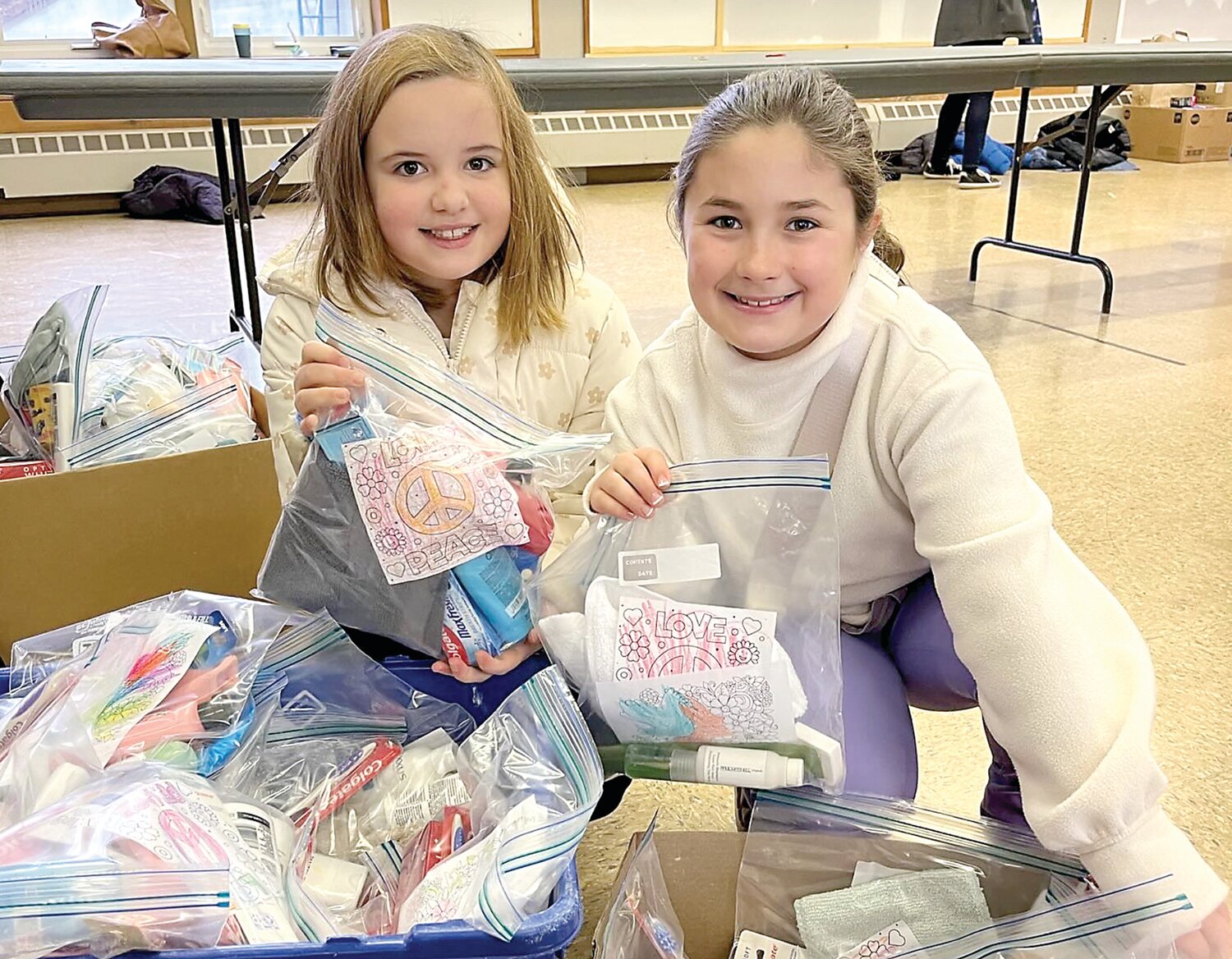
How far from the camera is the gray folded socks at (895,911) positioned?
84cm

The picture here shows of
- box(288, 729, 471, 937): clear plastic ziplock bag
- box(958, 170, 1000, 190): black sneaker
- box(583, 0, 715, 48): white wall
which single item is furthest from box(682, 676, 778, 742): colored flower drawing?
box(583, 0, 715, 48): white wall

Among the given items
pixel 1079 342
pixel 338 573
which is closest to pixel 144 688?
pixel 338 573

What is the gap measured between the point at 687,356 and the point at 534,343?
250 millimetres

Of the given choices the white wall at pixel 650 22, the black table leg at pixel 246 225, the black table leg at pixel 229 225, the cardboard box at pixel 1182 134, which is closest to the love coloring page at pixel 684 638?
the black table leg at pixel 246 225

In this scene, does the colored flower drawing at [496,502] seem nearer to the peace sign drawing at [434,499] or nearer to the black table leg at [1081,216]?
the peace sign drawing at [434,499]

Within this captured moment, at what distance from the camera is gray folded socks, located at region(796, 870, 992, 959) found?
845mm

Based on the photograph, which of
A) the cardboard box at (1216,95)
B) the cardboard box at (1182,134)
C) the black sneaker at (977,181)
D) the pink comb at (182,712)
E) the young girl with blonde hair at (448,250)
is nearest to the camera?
the pink comb at (182,712)

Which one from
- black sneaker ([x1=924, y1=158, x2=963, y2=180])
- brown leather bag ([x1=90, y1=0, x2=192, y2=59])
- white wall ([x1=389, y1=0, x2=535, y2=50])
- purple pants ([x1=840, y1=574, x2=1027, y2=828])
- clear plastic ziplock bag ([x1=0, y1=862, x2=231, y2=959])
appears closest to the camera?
clear plastic ziplock bag ([x1=0, y1=862, x2=231, y2=959])

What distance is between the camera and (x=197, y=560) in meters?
1.27

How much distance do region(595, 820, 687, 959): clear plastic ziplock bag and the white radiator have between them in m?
3.27

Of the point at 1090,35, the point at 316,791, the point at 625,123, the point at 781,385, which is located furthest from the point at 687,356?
the point at 1090,35

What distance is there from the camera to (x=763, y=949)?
88 cm

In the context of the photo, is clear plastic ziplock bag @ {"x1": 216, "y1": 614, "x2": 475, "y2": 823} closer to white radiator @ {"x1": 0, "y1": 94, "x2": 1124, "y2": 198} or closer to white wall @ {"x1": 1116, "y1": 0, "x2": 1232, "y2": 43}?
white radiator @ {"x1": 0, "y1": 94, "x2": 1124, "y2": 198}

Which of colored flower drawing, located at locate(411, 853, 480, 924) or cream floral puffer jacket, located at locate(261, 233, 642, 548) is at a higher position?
cream floral puffer jacket, located at locate(261, 233, 642, 548)
